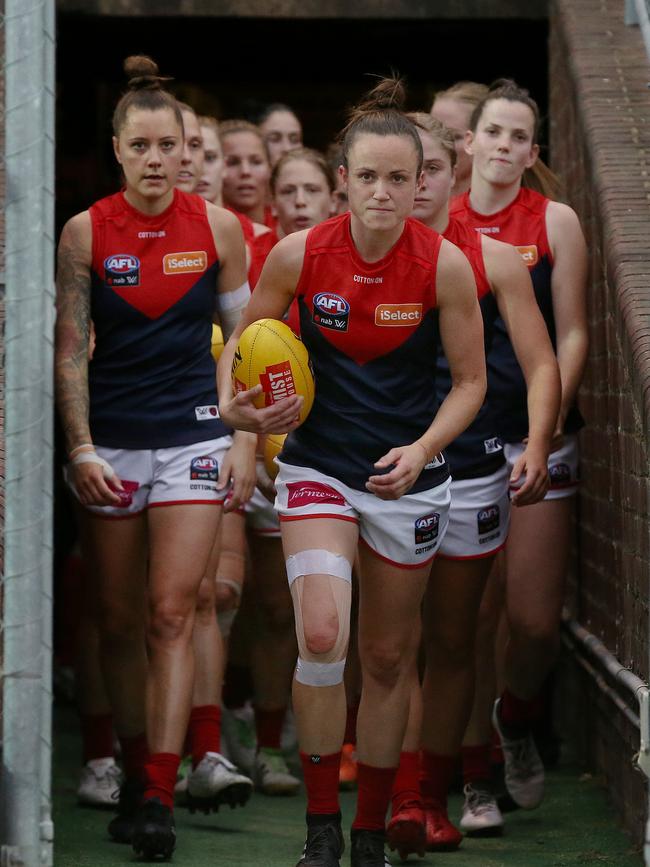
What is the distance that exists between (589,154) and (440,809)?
2640 millimetres

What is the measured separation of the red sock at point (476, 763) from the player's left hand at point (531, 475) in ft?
3.36

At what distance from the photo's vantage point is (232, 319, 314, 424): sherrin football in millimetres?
5016

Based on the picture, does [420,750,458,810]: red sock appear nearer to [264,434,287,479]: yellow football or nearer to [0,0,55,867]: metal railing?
[264,434,287,479]: yellow football

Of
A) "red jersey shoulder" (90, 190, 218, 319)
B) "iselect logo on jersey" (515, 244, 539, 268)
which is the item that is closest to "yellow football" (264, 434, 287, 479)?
"red jersey shoulder" (90, 190, 218, 319)

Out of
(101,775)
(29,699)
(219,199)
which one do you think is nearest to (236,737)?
(101,775)

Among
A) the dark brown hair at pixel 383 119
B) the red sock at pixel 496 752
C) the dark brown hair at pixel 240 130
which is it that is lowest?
the red sock at pixel 496 752

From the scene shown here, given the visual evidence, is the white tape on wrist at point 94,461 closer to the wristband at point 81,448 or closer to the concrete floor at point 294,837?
the wristband at point 81,448

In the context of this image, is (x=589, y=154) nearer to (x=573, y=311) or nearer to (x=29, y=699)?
(x=573, y=311)

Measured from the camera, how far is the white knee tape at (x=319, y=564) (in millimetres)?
4910

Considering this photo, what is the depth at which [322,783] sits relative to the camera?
4977mm

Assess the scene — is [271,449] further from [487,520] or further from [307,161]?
[307,161]

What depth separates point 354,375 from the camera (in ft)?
16.8

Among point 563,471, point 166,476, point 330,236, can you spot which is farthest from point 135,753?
point 330,236

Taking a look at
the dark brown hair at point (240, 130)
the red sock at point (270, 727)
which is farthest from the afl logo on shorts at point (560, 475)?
the dark brown hair at point (240, 130)
